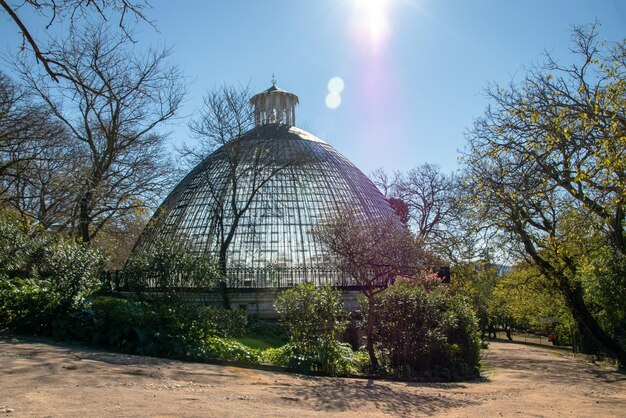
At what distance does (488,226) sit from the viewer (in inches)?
637

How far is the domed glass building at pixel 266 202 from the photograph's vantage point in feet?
83.5

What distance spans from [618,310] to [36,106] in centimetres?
1995

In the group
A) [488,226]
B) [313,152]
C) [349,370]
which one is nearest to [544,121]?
[488,226]

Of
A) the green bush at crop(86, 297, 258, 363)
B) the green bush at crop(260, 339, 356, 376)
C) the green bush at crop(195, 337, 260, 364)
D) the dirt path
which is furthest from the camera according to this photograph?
the green bush at crop(260, 339, 356, 376)

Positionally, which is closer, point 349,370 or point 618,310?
point 349,370

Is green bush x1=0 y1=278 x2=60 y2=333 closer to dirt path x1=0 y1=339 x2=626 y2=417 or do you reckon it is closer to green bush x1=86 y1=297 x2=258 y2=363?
green bush x1=86 y1=297 x2=258 y2=363

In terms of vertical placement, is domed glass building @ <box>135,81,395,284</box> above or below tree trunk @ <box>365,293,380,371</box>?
above

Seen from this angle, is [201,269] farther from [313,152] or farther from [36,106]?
[313,152]

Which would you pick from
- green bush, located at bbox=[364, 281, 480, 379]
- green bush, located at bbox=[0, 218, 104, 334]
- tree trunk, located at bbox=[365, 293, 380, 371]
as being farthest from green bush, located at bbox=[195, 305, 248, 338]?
green bush, located at bbox=[364, 281, 480, 379]

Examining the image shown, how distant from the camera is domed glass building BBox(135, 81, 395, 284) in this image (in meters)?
25.5

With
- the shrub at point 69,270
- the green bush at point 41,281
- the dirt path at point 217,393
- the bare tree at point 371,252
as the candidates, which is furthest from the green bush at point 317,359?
the green bush at point 41,281

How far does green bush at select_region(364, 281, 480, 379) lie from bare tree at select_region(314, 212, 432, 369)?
0.39 metres

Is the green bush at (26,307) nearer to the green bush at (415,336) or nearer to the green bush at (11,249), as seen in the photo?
the green bush at (11,249)

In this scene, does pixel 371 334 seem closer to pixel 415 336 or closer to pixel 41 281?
pixel 415 336
